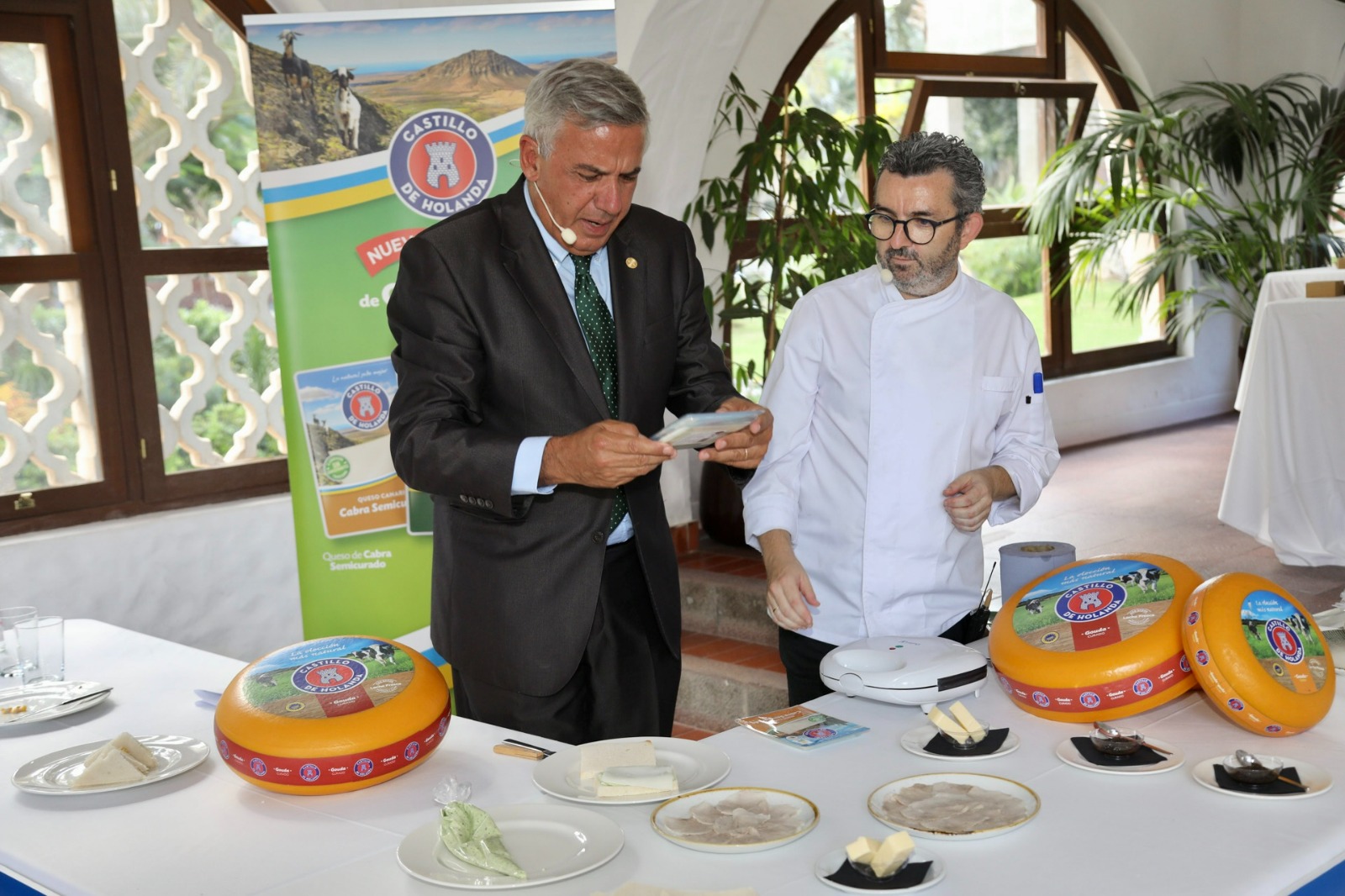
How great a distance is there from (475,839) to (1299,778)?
0.95m

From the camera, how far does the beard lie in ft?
7.12

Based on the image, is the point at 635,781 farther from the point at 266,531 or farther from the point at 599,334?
the point at 266,531

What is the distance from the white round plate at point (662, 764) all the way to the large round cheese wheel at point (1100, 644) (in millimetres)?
445

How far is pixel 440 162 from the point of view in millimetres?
3363

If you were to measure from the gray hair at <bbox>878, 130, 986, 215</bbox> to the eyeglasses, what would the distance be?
33 mm

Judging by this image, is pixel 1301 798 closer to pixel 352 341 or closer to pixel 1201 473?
pixel 352 341

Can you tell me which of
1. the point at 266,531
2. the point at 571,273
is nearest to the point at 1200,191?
the point at 266,531

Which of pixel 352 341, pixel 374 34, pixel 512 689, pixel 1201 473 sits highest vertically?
pixel 374 34

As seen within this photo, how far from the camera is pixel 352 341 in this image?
339cm

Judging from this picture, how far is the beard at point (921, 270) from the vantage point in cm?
217

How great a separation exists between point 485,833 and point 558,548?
763 millimetres

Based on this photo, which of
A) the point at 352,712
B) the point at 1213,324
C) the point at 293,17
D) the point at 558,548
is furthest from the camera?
the point at 1213,324

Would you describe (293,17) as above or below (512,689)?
above

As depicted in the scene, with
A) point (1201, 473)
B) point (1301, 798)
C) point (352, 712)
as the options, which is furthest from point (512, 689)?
point (1201, 473)
